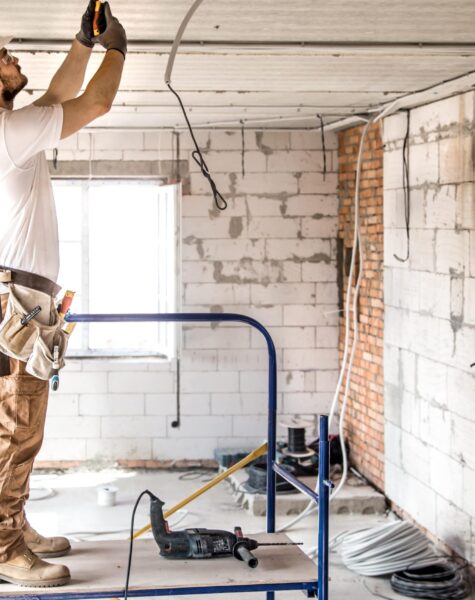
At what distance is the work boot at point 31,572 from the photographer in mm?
3246

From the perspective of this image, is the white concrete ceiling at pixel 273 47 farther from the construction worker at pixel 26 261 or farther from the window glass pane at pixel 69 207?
the window glass pane at pixel 69 207

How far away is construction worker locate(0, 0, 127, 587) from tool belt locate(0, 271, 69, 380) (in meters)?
0.01

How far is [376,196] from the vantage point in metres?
7.13

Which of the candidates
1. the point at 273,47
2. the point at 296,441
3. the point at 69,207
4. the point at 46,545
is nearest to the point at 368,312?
the point at 296,441

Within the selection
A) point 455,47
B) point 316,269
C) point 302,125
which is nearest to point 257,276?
point 316,269

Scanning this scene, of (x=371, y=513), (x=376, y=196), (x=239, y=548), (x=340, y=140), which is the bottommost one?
(x=371, y=513)

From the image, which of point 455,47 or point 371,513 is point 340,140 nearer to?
point 371,513

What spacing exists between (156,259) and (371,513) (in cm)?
270

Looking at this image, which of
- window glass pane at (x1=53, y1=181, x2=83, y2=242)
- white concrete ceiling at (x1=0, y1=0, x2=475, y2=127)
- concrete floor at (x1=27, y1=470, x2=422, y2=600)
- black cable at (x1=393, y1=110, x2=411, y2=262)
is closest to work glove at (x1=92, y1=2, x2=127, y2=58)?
white concrete ceiling at (x1=0, y1=0, x2=475, y2=127)

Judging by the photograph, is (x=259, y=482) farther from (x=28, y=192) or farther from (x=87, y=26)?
(x=87, y=26)

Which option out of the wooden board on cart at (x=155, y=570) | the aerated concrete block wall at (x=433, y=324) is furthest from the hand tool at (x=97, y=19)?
the aerated concrete block wall at (x=433, y=324)

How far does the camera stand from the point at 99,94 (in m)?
3.12

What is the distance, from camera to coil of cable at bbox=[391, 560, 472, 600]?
17.0ft

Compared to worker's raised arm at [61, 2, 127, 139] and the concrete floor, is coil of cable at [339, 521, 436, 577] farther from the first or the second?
worker's raised arm at [61, 2, 127, 139]
